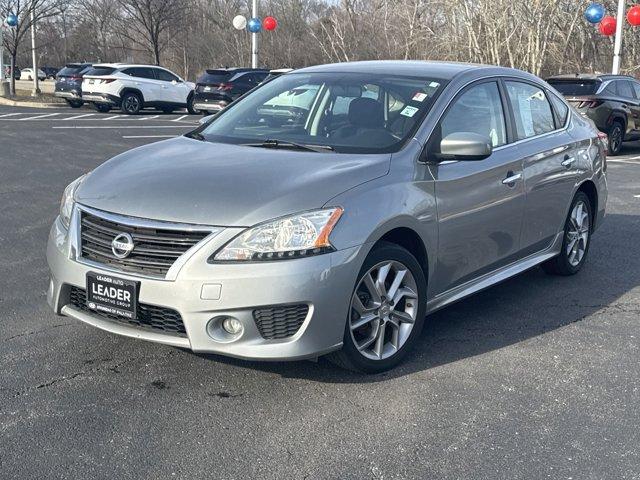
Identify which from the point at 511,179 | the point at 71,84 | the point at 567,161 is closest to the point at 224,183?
the point at 511,179

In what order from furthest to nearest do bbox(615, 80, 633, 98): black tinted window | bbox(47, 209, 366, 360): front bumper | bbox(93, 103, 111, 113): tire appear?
bbox(93, 103, 111, 113): tire, bbox(615, 80, 633, 98): black tinted window, bbox(47, 209, 366, 360): front bumper

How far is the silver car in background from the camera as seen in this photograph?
148 inches

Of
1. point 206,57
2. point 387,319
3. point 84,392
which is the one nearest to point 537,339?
point 387,319

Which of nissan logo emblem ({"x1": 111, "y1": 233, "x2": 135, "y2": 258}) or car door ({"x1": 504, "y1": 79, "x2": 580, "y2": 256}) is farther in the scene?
car door ({"x1": 504, "y1": 79, "x2": 580, "y2": 256})

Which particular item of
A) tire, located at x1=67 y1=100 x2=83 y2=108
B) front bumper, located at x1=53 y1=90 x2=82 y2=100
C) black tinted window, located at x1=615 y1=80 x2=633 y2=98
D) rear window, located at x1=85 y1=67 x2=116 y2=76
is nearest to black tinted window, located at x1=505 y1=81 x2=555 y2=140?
black tinted window, located at x1=615 y1=80 x2=633 y2=98

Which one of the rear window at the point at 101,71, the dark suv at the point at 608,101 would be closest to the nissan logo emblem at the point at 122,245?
the dark suv at the point at 608,101

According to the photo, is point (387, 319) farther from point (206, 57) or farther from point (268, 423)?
point (206, 57)

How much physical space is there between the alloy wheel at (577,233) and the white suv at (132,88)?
2097cm

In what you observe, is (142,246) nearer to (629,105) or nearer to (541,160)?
(541,160)

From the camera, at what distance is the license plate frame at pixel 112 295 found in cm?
383

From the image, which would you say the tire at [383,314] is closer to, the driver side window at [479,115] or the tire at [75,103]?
the driver side window at [479,115]

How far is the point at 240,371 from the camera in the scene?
4.25 m

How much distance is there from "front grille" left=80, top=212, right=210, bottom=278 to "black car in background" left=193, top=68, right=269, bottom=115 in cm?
2056

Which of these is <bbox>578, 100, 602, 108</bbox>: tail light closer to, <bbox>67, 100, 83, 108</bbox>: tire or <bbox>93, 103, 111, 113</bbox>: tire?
<bbox>93, 103, 111, 113</bbox>: tire
